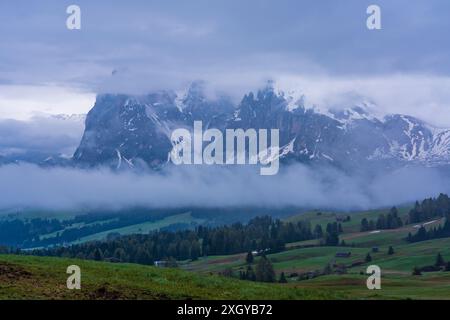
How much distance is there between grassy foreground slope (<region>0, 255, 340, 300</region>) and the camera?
3997 cm

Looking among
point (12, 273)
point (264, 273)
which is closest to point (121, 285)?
point (12, 273)

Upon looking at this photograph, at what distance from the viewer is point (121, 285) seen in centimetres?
4284

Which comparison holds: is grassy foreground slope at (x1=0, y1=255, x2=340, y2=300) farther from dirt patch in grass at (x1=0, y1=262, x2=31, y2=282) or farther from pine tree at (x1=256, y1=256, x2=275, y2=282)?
pine tree at (x1=256, y1=256, x2=275, y2=282)

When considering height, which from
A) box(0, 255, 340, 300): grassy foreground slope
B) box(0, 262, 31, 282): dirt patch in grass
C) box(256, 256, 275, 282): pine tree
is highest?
box(0, 262, 31, 282): dirt patch in grass

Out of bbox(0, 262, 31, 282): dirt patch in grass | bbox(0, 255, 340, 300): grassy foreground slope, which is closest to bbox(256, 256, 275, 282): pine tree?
bbox(0, 255, 340, 300): grassy foreground slope

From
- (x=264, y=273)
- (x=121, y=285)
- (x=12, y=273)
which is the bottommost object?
(x=264, y=273)

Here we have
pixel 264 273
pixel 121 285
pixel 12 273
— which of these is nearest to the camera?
pixel 121 285

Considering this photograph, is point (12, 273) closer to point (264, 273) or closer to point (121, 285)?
point (121, 285)

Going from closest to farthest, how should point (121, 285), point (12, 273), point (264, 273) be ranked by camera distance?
point (121, 285) < point (12, 273) < point (264, 273)

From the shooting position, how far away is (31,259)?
52531mm

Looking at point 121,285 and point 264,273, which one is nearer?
point 121,285

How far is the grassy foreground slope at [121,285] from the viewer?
131 feet
